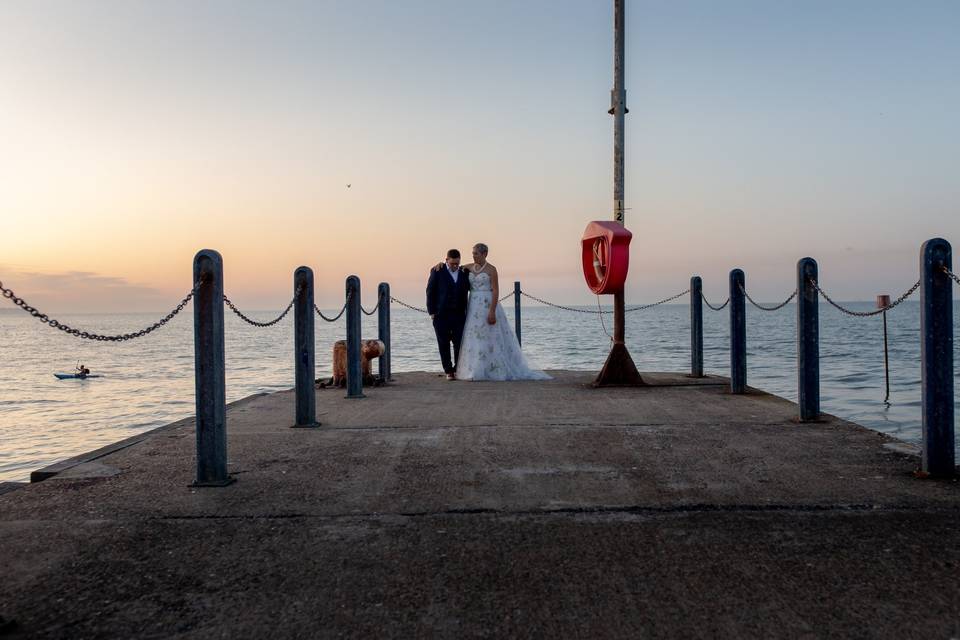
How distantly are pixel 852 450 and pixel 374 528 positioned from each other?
134 inches

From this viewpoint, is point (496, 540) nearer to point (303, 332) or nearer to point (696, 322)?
point (303, 332)

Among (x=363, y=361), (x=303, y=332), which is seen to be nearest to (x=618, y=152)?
(x=363, y=361)

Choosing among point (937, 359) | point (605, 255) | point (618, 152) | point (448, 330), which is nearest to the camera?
point (937, 359)

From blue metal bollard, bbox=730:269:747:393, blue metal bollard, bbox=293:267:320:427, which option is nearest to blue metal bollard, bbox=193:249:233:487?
blue metal bollard, bbox=293:267:320:427

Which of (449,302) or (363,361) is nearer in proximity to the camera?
(363,361)

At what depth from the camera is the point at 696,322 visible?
34.1 feet

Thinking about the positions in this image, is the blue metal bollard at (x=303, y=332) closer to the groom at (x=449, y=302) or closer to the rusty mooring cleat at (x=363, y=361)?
the rusty mooring cleat at (x=363, y=361)

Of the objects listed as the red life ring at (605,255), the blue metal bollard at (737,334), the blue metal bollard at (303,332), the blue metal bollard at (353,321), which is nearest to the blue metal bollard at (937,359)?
the blue metal bollard at (737,334)

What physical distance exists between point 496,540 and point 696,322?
Answer: 26.3 ft

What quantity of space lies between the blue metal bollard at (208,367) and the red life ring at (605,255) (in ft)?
17.9

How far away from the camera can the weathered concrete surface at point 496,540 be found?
233 centimetres

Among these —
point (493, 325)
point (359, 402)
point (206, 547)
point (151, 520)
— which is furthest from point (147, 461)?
point (493, 325)

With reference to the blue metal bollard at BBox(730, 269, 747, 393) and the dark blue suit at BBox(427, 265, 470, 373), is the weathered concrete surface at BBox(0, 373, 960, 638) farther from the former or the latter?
the dark blue suit at BBox(427, 265, 470, 373)

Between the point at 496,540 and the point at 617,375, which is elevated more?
the point at 617,375
